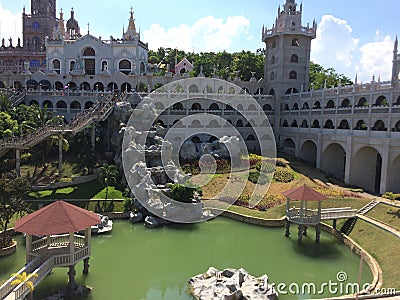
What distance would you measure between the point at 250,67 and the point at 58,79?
2862 cm

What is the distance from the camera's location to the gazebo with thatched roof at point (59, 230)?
15.3 m

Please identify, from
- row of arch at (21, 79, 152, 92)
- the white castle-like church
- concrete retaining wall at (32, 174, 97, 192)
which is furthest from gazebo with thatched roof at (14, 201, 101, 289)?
row of arch at (21, 79, 152, 92)

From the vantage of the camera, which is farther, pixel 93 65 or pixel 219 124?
pixel 93 65

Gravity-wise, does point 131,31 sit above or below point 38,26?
below

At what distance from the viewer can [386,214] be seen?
24.4 m

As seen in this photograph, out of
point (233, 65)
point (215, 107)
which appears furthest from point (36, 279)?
point (233, 65)

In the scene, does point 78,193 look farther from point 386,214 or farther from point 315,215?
point 386,214

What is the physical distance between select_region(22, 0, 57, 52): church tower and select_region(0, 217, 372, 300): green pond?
195 ft

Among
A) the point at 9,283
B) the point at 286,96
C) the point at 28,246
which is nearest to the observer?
the point at 9,283

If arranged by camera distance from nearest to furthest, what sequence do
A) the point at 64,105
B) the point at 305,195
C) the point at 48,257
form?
the point at 48,257, the point at 305,195, the point at 64,105

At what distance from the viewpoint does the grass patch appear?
656 inches

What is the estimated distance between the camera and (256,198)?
29.5 metres

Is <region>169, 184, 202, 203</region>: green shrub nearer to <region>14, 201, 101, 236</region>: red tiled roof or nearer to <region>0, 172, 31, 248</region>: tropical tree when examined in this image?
<region>0, 172, 31, 248</region>: tropical tree

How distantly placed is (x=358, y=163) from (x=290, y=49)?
2011 cm
